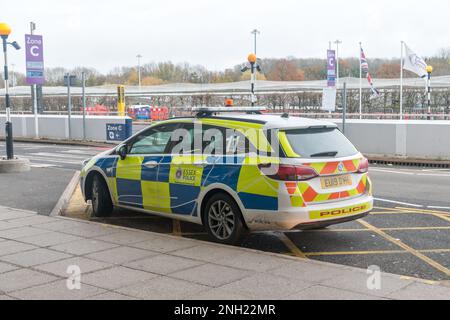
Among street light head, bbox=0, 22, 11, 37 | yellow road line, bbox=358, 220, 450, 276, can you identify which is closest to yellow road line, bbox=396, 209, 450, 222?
yellow road line, bbox=358, 220, 450, 276

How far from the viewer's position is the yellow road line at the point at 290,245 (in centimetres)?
677

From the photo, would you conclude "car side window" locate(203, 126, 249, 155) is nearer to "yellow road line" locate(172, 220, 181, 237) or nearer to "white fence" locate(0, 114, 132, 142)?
"yellow road line" locate(172, 220, 181, 237)

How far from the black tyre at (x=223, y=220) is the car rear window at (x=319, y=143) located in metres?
1.00

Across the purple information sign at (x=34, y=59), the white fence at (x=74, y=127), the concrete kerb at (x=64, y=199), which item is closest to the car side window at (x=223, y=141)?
the concrete kerb at (x=64, y=199)

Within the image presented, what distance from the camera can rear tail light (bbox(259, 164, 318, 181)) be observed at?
6.49 meters

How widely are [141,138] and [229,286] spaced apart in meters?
3.49

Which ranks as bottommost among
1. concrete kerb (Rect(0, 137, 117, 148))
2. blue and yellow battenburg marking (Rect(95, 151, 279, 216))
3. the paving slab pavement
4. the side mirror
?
the paving slab pavement

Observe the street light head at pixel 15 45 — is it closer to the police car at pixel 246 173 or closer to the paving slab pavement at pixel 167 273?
the police car at pixel 246 173

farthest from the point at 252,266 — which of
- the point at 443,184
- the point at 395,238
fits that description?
the point at 443,184

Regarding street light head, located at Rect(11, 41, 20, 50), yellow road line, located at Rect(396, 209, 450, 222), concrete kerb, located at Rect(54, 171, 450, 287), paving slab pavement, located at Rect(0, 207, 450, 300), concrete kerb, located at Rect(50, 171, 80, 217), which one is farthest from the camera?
street light head, located at Rect(11, 41, 20, 50)

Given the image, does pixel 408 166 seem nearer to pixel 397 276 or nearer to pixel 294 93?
pixel 397 276

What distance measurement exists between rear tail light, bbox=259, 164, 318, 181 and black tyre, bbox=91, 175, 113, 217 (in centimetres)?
318

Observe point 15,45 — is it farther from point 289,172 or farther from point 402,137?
point 289,172

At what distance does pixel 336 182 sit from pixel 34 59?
69.7 ft
